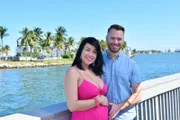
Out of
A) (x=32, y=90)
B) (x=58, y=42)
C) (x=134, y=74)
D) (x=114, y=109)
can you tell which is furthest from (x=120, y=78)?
(x=58, y=42)

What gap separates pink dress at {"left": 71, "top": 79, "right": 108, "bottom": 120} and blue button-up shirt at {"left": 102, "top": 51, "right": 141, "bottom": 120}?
0.16 metres

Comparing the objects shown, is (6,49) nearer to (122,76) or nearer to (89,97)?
(122,76)

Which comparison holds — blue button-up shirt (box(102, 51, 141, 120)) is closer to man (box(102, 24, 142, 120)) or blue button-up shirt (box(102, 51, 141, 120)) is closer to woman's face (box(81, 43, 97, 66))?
man (box(102, 24, 142, 120))

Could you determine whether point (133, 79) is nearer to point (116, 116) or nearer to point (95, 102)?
point (116, 116)

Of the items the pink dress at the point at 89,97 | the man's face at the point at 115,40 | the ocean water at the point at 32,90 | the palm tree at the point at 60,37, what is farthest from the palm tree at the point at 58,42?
the pink dress at the point at 89,97

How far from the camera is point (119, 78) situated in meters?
1.84

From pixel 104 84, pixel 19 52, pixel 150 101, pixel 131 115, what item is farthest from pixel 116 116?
pixel 19 52

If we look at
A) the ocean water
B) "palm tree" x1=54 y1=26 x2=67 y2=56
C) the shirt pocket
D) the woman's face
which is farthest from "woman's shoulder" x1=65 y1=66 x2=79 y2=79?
"palm tree" x1=54 y1=26 x2=67 y2=56

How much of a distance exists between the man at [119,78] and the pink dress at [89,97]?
0.52ft

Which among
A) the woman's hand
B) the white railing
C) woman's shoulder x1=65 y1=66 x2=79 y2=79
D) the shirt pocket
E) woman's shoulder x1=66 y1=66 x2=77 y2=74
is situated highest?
woman's shoulder x1=66 y1=66 x2=77 y2=74

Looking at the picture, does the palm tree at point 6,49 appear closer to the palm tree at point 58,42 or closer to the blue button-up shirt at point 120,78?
the palm tree at point 58,42

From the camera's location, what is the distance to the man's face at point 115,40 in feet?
6.11

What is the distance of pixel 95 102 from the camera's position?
1602 millimetres

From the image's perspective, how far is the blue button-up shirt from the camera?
6.03 ft
